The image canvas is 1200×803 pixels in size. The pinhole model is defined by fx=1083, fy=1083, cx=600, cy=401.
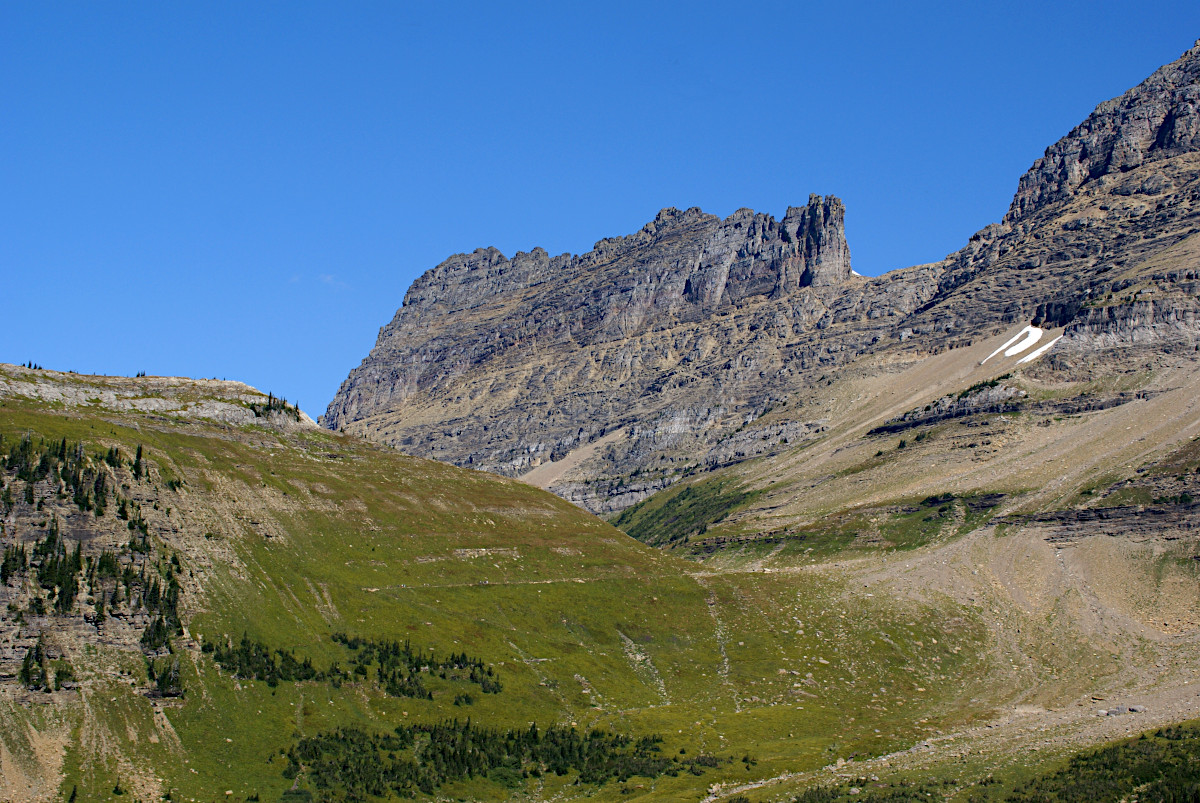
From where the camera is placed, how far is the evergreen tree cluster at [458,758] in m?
97.4

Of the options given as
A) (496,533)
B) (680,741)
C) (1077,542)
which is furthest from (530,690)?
(1077,542)

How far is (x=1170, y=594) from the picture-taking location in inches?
6545

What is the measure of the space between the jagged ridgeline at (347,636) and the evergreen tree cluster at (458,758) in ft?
0.98

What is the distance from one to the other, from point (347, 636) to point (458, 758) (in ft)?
84.9

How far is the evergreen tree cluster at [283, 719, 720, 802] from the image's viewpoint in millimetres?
97375

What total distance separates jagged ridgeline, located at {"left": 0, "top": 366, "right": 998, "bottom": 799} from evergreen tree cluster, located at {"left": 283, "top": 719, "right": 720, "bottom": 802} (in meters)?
0.30

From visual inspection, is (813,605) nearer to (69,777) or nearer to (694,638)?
(694,638)

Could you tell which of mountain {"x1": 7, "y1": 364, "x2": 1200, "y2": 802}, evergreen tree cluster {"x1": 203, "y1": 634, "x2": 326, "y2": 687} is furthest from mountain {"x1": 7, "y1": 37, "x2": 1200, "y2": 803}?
mountain {"x1": 7, "y1": 364, "x2": 1200, "y2": 802}

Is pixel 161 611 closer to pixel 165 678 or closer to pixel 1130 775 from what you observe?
pixel 165 678

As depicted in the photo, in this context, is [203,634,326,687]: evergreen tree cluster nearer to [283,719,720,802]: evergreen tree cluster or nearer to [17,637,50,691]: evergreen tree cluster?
[283,719,720,802]: evergreen tree cluster

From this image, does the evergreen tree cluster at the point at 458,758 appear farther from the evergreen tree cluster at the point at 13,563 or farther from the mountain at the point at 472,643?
the evergreen tree cluster at the point at 13,563

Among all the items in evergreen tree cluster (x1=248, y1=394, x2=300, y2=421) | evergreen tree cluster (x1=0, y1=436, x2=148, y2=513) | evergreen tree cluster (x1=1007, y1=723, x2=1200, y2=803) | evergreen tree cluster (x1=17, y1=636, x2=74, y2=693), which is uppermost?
evergreen tree cluster (x1=248, y1=394, x2=300, y2=421)

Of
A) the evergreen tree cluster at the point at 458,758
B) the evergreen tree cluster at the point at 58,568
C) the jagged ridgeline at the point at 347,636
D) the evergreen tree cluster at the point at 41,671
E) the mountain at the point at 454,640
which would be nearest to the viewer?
the evergreen tree cluster at the point at 41,671

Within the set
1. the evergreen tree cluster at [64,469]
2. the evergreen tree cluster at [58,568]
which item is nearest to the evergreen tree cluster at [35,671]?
the evergreen tree cluster at [58,568]
